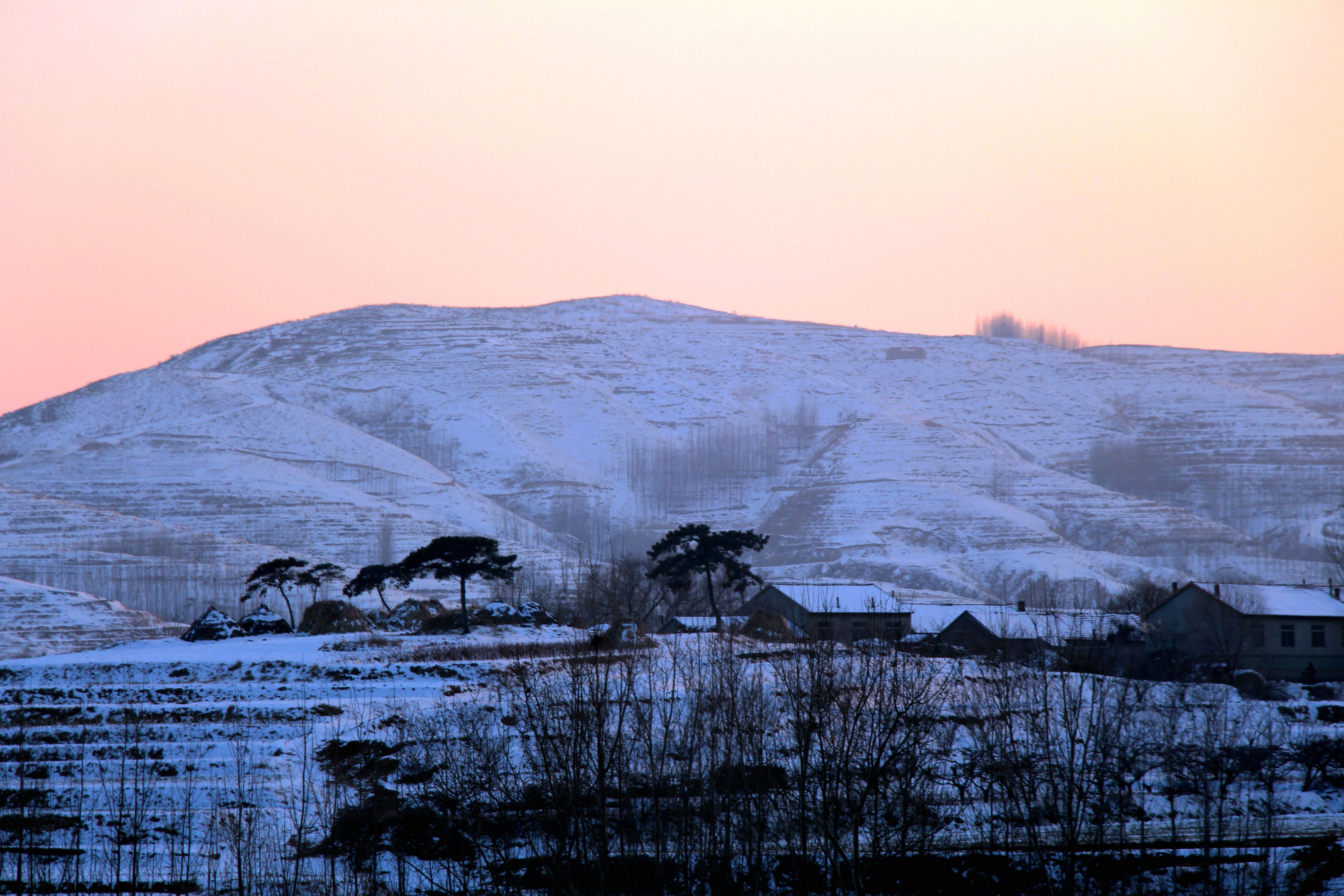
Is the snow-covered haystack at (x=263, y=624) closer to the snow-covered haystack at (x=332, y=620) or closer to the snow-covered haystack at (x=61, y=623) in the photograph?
the snow-covered haystack at (x=332, y=620)

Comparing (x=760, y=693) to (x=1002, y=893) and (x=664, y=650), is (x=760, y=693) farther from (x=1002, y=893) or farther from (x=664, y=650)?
(x=664, y=650)

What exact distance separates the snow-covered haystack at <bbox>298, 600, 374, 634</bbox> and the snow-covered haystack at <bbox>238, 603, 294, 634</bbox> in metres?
0.86

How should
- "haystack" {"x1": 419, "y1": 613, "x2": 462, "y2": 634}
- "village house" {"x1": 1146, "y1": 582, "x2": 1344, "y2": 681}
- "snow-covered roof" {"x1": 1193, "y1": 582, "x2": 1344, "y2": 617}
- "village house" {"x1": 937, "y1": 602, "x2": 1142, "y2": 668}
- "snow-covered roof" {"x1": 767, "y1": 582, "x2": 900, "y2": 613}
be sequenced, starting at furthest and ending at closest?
1. "snow-covered roof" {"x1": 767, "y1": 582, "x2": 900, "y2": 613}
2. "snow-covered roof" {"x1": 1193, "y1": 582, "x2": 1344, "y2": 617}
3. "village house" {"x1": 1146, "y1": 582, "x2": 1344, "y2": 681}
4. "haystack" {"x1": 419, "y1": 613, "x2": 462, "y2": 634}
5. "village house" {"x1": 937, "y1": 602, "x2": 1142, "y2": 668}

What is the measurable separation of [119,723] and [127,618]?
7033 cm

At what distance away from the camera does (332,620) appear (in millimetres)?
55438

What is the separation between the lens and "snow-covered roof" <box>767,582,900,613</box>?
68.2m

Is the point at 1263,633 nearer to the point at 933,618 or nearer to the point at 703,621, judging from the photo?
the point at 933,618

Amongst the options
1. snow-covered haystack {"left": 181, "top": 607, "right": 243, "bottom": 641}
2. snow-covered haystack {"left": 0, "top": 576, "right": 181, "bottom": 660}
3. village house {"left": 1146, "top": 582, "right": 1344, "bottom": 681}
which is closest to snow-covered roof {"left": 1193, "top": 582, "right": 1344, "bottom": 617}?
village house {"left": 1146, "top": 582, "right": 1344, "bottom": 681}

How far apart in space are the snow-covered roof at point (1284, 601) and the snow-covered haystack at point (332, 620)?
44721 mm

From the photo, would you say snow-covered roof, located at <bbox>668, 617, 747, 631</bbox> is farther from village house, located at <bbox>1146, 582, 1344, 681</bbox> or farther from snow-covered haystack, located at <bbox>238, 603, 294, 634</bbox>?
village house, located at <bbox>1146, 582, 1344, 681</bbox>

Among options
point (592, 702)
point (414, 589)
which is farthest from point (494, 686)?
point (414, 589)

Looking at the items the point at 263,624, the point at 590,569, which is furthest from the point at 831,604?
the point at 263,624

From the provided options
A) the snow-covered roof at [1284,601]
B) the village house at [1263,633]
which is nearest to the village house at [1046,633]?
the village house at [1263,633]

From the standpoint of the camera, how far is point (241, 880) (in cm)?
2302
